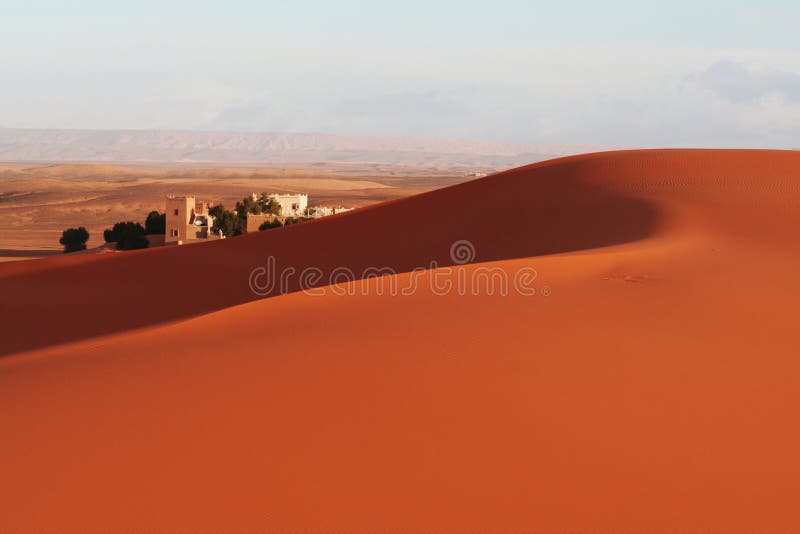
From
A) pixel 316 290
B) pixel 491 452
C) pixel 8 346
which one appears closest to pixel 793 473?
pixel 491 452

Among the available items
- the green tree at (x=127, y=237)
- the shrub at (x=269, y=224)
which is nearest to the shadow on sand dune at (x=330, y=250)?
the shrub at (x=269, y=224)

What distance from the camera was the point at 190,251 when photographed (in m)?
20.9

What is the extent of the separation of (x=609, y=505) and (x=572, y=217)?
13.3 meters

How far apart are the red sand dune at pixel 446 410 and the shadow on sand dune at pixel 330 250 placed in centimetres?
243

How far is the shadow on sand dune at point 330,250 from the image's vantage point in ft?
48.8

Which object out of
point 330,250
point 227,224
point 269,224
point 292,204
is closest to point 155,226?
point 227,224

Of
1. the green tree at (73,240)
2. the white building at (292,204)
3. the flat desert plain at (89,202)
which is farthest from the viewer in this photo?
the flat desert plain at (89,202)

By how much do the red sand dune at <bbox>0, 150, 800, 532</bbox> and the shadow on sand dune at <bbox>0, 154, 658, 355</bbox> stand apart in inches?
95.5

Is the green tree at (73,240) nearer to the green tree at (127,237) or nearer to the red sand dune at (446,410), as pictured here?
the green tree at (127,237)

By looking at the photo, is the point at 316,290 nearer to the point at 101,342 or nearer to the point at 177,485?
the point at 101,342

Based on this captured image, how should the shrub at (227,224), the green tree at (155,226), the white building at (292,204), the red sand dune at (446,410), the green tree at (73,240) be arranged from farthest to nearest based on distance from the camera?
1. the white building at (292,204)
2. the green tree at (155,226)
3. the green tree at (73,240)
4. the shrub at (227,224)
5. the red sand dune at (446,410)

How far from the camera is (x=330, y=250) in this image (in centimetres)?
2036

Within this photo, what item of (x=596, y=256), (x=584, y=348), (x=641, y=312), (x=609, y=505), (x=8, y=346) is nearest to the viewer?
(x=609, y=505)

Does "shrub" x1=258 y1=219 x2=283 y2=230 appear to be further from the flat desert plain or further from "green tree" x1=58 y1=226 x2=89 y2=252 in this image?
the flat desert plain
